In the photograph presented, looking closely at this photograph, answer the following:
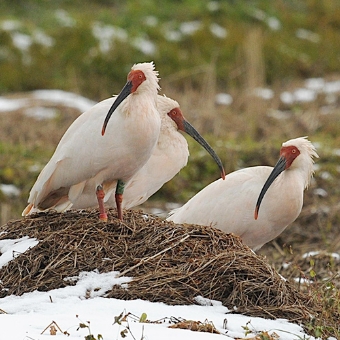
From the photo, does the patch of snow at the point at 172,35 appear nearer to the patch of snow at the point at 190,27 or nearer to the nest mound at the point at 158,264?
the patch of snow at the point at 190,27

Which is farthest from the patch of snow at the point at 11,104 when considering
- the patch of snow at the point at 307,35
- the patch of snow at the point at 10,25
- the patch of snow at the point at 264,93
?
the patch of snow at the point at 307,35

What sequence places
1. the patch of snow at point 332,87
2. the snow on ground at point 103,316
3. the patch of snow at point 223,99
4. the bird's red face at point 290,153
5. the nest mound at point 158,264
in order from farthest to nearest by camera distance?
the patch of snow at point 332,87, the patch of snow at point 223,99, the bird's red face at point 290,153, the nest mound at point 158,264, the snow on ground at point 103,316

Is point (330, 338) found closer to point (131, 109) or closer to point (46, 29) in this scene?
point (131, 109)

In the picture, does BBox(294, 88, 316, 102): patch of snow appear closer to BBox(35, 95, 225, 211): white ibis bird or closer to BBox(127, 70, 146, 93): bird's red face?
BBox(35, 95, 225, 211): white ibis bird

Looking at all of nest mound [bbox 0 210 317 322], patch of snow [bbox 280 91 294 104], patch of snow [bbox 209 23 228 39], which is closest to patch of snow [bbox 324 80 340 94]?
patch of snow [bbox 280 91 294 104]

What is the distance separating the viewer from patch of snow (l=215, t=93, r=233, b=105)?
18031 mm

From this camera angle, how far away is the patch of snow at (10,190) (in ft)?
41.6

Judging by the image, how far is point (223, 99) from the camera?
1831cm

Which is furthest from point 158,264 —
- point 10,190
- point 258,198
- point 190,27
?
point 190,27

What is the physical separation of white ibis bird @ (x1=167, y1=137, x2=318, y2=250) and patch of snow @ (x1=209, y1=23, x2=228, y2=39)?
1263 centimetres

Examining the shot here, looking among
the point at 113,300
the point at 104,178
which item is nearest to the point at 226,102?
the point at 104,178

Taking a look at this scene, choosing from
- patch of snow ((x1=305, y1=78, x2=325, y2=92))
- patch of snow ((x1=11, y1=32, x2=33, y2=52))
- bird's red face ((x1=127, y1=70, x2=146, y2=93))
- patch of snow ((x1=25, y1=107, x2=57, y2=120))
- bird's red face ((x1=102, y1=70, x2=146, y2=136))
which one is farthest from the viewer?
patch of snow ((x1=11, y1=32, x2=33, y2=52))

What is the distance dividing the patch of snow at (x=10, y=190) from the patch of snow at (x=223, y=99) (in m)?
6.22

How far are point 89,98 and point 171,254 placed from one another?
12.1m
